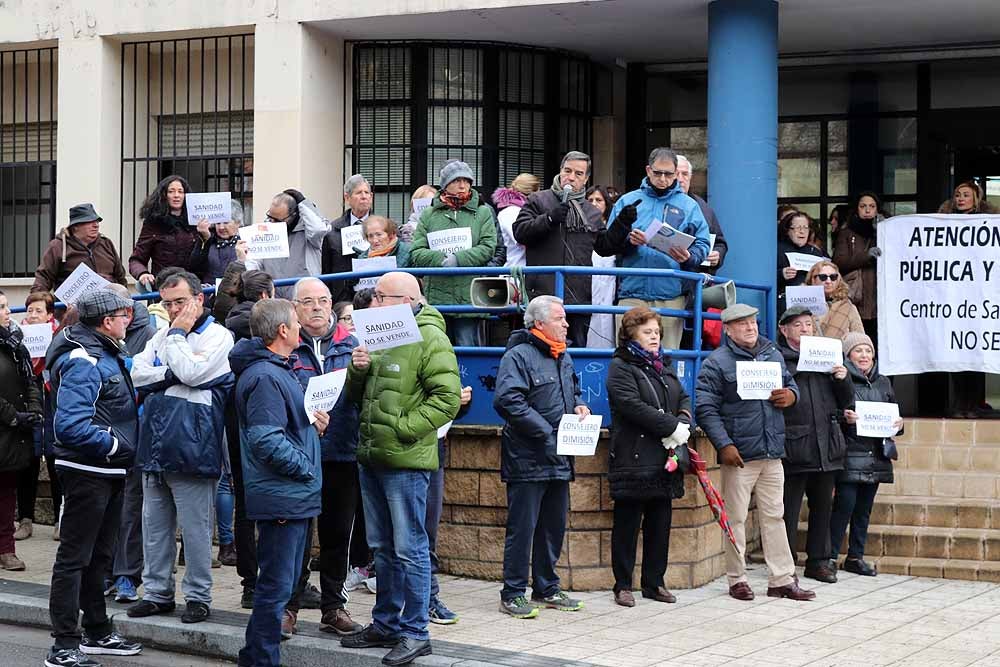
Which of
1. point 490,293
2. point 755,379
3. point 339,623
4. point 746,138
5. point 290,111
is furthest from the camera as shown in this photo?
point 290,111

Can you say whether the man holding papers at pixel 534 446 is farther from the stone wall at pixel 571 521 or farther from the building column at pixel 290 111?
the building column at pixel 290 111

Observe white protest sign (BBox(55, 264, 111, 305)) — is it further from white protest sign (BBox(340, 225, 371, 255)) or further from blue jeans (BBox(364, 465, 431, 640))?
blue jeans (BBox(364, 465, 431, 640))

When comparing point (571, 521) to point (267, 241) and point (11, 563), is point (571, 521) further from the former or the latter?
point (11, 563)

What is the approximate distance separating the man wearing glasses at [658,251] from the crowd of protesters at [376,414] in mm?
17

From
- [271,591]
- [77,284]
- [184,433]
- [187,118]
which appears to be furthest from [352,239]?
[187,118]

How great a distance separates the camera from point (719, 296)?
440 inches

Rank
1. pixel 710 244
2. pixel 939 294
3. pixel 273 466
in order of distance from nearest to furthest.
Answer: pixel 273 466
pixel 710 244
pixel 939 294

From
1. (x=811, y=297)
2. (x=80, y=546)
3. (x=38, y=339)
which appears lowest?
(x=80, y=546)

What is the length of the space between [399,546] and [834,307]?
208 inches

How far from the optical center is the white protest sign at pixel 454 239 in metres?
10.8

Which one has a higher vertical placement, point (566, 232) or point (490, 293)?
point (566, 232)

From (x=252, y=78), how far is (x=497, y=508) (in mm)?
6671

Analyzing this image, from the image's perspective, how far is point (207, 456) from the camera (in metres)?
8.83

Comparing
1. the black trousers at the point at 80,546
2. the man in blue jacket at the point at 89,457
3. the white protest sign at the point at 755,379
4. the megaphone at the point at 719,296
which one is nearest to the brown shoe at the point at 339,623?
the man in blue jacket at the point at 89,457
